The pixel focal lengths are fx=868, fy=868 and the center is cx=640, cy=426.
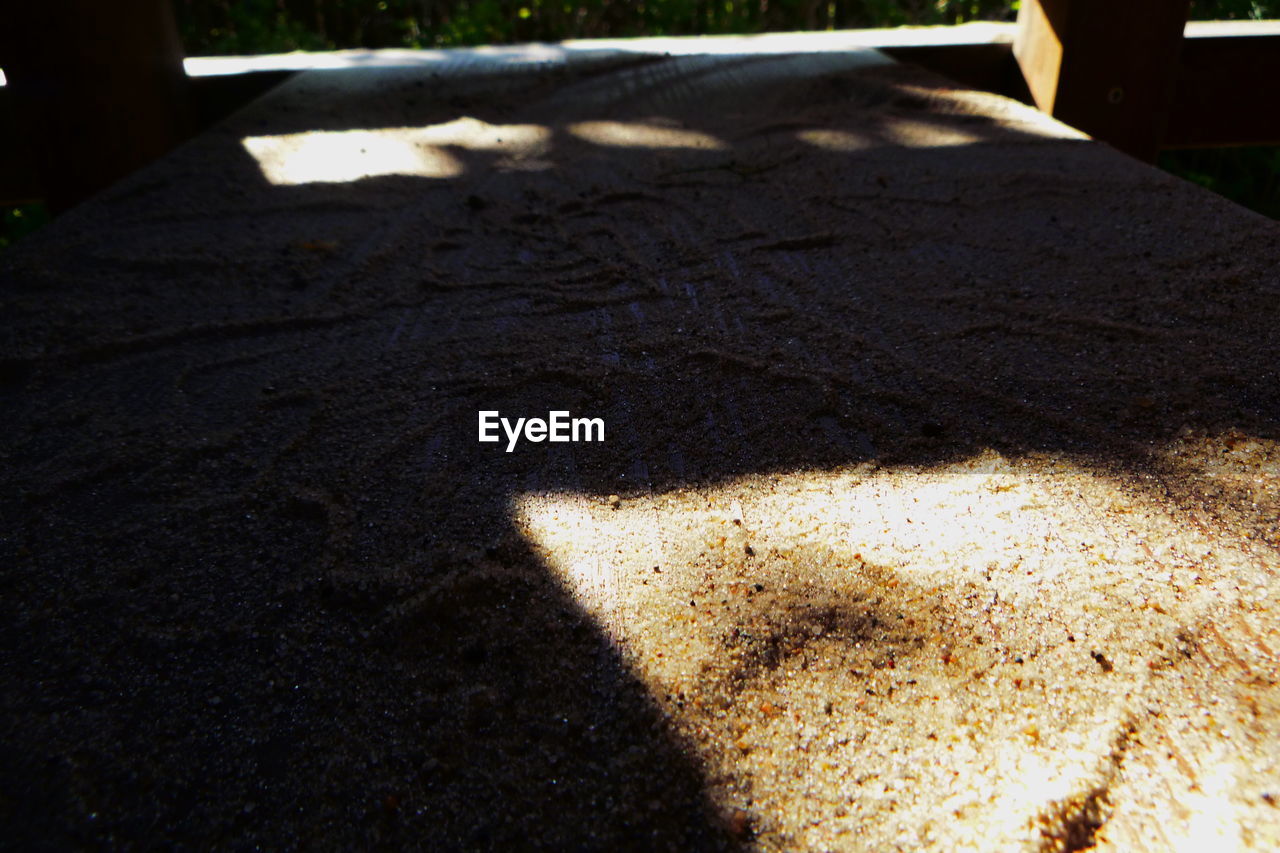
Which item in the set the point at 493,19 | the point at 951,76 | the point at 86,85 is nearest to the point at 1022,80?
the point at 951,76

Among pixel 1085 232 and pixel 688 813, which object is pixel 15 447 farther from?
pixel 1085 232

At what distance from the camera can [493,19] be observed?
7.12 meters

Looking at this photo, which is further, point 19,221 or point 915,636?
point 19,221

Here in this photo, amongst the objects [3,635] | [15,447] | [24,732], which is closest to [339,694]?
[24,732]

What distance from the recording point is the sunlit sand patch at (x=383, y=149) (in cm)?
292

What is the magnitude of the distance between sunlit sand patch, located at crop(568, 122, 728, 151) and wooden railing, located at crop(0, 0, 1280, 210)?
151 cm

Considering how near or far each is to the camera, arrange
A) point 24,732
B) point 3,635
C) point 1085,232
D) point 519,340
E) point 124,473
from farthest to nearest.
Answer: point 1085,232 → point 519,340 → point 124,473 → point 3,635 → point 24,732

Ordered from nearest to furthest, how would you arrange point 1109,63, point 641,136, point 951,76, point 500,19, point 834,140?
point 834,140 → point 641,136 → point 1109,63 → point 951,76 → point 500,19

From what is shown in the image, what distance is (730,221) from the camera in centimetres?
246

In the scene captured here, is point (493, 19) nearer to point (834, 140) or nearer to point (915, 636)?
point (834, 140)

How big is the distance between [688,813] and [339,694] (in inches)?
17.7

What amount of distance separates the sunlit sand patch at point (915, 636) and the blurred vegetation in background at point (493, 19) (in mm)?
6630
